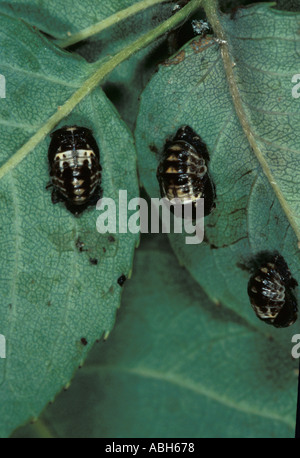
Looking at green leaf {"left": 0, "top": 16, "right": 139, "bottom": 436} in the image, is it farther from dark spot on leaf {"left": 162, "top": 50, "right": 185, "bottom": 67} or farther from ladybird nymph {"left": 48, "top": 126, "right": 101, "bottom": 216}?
dark spot on leaf {"left": 162, "top": 50, "right": 185, "bottom": 67}

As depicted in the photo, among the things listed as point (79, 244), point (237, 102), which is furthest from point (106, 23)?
point (79, 244)

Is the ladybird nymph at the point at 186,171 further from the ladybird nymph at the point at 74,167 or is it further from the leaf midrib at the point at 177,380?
the leaf midrib at the point at 177,380

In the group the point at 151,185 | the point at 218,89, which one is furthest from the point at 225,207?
the point at 218,89

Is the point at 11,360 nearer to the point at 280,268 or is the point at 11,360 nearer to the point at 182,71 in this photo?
the point at 280,268

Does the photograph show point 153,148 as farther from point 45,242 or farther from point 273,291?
point 273,291

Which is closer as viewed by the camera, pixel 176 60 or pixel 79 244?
pixel 176 60

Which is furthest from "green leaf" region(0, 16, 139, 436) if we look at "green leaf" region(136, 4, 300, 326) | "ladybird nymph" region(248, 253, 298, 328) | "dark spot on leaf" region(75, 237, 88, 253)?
"ladybird nymph" region(248, 253, 298, 328)
